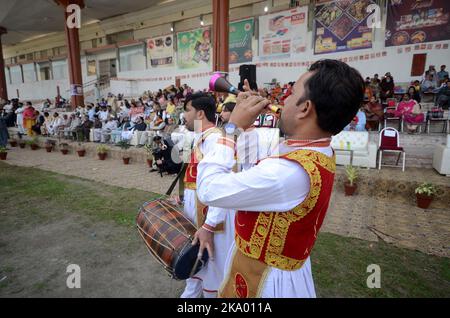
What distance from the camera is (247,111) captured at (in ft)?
3.61

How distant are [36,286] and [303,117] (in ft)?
9.74

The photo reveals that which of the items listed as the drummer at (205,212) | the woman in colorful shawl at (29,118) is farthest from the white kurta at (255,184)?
the woman in colorful shawl at (29,118)

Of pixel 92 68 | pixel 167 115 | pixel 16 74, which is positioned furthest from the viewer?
pixel 16 74

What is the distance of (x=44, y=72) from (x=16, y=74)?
550 cm

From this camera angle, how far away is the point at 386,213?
4605 mm

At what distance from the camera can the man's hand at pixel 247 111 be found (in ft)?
3.61

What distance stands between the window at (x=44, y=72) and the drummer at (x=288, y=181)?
29699 millimetres

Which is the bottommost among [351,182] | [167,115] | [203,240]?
[351,182]

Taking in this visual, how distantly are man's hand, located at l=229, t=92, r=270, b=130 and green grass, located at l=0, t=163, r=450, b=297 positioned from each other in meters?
2.11

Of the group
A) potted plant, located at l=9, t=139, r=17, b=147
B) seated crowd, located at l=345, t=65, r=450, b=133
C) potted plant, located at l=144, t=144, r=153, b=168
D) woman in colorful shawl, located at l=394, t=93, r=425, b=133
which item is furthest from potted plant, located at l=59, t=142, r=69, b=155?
woman in colorful shawl, located at l=394, t=93, r=425, b=133

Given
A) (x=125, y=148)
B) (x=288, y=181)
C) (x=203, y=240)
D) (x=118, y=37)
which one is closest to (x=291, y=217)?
(x=288, y=181)

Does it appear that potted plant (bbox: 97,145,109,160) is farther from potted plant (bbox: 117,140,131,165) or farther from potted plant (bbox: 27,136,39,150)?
potted plant (bbox: 27,136,39,150)

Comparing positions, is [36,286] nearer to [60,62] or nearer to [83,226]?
[83,226]

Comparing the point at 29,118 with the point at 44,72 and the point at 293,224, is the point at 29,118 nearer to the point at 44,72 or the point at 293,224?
the point at 44,72
